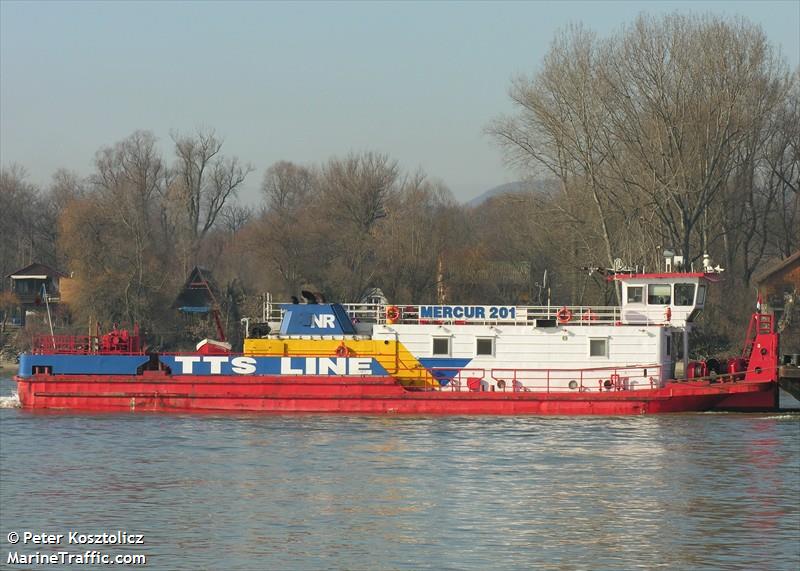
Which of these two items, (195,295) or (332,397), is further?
(195,295)

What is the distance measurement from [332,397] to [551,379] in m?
6.44

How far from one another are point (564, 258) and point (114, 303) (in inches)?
972

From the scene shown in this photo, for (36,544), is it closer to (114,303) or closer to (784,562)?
(784,562)

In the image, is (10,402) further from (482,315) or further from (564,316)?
(564,316)

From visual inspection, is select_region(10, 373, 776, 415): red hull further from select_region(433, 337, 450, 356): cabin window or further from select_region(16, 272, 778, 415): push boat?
select_region(433, 337, 450, 356): cabin window

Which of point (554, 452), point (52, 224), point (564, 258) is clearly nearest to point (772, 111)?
point (564, 258)

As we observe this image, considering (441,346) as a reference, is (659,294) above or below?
above

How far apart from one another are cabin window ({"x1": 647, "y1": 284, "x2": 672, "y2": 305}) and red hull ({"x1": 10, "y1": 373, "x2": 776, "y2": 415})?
290 centimetres

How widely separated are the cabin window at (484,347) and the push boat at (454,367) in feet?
0.10

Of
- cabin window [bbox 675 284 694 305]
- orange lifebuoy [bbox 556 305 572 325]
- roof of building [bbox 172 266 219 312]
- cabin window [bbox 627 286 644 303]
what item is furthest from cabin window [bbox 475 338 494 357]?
roof of building [bbox 172 266 219 312]

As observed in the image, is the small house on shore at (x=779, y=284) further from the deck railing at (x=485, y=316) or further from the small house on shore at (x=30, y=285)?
the small house on shore at (x=30, y=285)

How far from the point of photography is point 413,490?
90.7 feet

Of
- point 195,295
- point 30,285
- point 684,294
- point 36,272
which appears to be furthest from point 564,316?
point 30,285

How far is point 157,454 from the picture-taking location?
105ft
